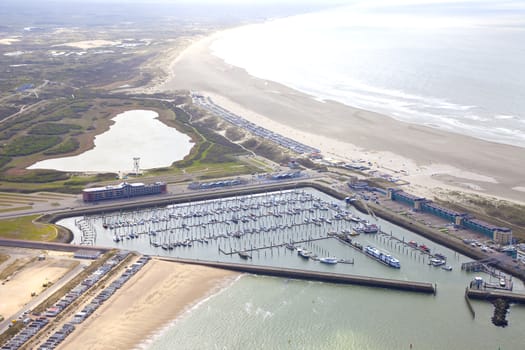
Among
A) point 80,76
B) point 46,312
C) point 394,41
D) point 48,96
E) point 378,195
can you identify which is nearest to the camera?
point 46,312

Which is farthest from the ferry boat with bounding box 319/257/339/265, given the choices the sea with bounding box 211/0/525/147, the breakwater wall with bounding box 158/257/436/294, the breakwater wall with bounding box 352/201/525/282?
the sea with bounding box 211/0/525/147

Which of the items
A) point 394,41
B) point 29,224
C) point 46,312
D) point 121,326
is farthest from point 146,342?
point 394,41

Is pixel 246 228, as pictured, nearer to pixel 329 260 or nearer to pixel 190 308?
pixel 329 260

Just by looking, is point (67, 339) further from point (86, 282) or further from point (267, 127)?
point (267, 127)

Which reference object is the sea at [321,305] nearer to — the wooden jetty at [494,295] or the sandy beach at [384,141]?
the wooden jetty at [494,295]

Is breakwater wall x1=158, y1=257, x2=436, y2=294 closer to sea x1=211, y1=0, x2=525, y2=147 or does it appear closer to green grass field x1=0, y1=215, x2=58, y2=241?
green grass field x1=0, y1=215, x2=58, y2=241

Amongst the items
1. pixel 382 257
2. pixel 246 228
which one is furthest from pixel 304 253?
pixel 246 228
